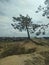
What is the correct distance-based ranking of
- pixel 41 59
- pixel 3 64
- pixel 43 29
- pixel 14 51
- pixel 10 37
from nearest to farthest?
pixel 3 64, pixel 41 59, pixel 14 51, pixel 43 29, pixel 10 37

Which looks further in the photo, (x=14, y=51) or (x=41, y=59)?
(x=14, y=51)

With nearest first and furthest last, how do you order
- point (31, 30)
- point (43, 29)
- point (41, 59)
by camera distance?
1. point (41, 59)
2. point (43, 29)
3. point (31, 30)

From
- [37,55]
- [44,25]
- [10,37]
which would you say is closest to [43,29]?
[44,25]

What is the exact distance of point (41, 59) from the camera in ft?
56.3

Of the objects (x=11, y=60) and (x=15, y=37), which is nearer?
(x=11, y=60)

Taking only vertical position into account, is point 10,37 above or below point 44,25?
below

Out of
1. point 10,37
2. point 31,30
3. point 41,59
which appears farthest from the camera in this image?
point 10,37

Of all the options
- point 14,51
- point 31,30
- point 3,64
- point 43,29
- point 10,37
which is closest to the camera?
point 3,64

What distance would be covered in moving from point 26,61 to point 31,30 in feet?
79.3

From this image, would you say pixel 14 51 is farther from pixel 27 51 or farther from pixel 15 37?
pixel 15 37

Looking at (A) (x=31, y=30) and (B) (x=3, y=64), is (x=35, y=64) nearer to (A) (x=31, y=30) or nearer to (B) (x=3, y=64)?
(B) (x=3, y=64)

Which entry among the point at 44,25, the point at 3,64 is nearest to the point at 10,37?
the point at 44,25

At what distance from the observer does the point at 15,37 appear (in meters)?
47.5

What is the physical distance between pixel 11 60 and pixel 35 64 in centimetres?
214
